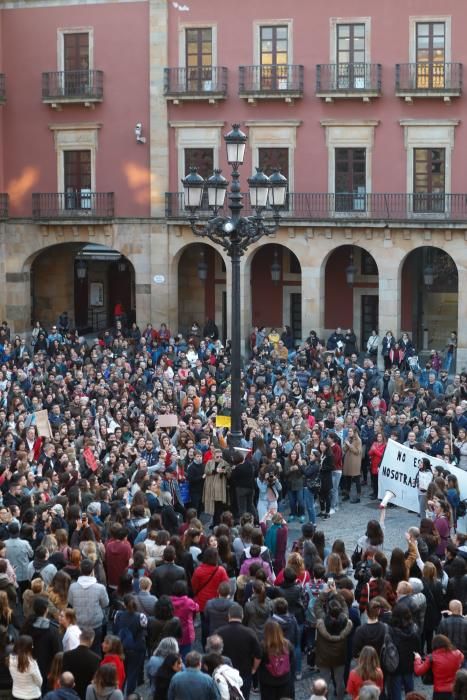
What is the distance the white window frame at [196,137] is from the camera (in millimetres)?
39250

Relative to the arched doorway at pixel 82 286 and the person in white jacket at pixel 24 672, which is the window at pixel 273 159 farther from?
the person in white jacket at pixel 24 672

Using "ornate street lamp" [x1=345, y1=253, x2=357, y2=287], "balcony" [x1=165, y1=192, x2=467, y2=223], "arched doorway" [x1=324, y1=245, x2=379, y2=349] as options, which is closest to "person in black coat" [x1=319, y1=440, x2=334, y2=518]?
"balcony" [x1=165, y1=192, x2=467, y2=223]

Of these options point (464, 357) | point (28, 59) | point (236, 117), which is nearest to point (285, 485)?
point (464, 357)

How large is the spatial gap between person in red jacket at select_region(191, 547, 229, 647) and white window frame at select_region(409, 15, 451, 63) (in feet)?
82.1

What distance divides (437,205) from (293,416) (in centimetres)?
1326

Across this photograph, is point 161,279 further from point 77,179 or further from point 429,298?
point 429,298

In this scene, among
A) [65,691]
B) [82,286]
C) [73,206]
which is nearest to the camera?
[65,691]

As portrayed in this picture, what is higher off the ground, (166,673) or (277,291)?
(277,291)

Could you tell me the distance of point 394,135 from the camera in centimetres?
3784

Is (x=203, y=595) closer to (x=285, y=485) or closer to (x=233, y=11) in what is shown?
(x=285, y=485)

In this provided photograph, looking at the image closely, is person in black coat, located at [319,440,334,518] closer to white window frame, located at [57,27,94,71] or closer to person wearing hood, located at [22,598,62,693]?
person wearing hood, located at [22,598,62,693]

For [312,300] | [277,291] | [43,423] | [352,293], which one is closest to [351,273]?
[352,293]

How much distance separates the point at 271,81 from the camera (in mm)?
38406

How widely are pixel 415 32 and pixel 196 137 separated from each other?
7.30 m
